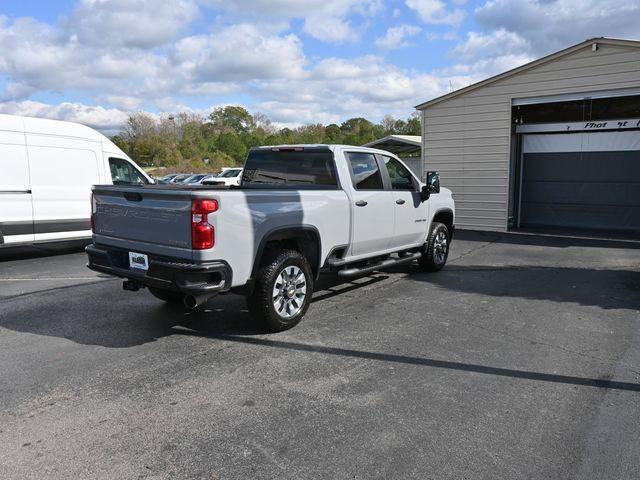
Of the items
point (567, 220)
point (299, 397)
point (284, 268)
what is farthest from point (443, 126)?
point (299, 397)

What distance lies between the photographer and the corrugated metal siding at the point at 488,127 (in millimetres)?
11680

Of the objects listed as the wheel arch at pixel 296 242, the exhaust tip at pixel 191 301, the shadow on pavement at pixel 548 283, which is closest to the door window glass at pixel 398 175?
the shadow on pavement at pixel 548 283

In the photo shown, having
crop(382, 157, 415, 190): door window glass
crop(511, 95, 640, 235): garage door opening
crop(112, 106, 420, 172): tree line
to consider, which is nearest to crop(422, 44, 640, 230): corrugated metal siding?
crop(511, 95, 640, 235): garage door opening

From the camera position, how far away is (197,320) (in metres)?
5.66

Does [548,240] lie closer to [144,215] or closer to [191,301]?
[191,301]

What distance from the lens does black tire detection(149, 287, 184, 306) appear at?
20.0 ft

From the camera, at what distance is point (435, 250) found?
→ 8172 mm

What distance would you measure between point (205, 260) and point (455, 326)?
2.81 metres

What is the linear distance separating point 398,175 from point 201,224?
12.3ft

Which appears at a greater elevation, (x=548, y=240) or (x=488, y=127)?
(x=488, y=127)

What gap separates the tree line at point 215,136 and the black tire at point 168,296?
42372 millimetres

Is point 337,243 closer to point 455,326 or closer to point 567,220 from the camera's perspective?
point 455,326

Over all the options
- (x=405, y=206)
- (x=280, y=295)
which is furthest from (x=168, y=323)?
(x=405, y=206)

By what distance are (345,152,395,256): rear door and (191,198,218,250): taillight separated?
215 cm
